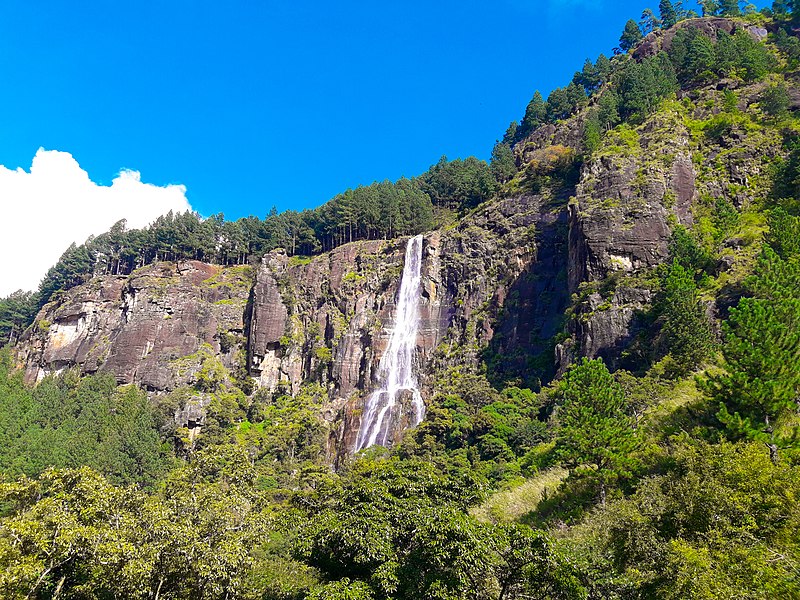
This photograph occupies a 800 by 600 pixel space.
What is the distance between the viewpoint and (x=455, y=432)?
1923 inches

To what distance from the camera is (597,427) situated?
26188 millimetres

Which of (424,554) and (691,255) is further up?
(691,255)

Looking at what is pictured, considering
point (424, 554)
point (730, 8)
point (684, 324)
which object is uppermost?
point (730, 8)

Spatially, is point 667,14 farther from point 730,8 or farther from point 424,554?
point 424,554

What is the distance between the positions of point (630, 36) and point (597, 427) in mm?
106700

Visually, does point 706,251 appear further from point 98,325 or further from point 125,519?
point 98,325

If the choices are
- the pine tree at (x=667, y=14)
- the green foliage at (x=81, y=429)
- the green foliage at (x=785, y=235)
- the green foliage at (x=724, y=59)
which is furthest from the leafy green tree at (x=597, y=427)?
the pine tree at (x=667, y=14)

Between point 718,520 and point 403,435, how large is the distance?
43.7 metres

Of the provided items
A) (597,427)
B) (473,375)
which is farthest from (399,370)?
(597,427)

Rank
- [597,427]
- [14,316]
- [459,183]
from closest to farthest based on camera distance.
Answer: [597,427] < [459,183] < [14,316]

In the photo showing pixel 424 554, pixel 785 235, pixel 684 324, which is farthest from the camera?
pixel 684 324

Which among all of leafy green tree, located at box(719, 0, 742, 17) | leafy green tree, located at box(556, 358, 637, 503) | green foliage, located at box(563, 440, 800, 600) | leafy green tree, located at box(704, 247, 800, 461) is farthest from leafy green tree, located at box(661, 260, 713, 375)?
leafy green tree, located at box(719, 0, 742, 17)

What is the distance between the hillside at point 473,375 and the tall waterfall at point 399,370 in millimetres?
594

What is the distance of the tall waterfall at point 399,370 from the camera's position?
194 feet
